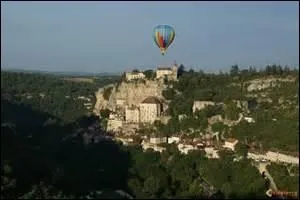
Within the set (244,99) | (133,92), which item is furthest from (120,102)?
(244,99)

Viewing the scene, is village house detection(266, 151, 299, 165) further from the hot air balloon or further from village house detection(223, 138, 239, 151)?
the hot air balloon

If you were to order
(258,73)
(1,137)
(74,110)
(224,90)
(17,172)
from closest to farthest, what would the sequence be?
(17,172) → (1,137) → (224,90) → (258,73) → (74,110)

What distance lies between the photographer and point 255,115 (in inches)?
1110

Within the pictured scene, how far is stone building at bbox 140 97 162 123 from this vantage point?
107 ft

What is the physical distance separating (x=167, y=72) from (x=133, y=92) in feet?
6.95

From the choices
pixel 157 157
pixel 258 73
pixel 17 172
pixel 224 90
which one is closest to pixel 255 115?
pixel 157 157

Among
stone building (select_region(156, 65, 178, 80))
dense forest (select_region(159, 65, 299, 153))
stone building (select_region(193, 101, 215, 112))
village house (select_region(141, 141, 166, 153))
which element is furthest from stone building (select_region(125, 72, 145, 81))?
village house (select_region(141, 141, 166, 153))

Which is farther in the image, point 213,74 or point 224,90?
point 213,74

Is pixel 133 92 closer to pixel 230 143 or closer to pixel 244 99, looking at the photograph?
pixel 244 99

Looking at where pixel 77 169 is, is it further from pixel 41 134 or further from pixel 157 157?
pixel 41 134

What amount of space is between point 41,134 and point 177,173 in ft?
30.5

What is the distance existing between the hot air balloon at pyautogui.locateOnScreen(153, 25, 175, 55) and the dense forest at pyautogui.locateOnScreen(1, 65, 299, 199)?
2768 mm

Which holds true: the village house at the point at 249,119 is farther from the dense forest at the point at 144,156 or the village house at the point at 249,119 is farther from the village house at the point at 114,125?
the village house at the point at 114,125

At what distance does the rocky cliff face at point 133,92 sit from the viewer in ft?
116
